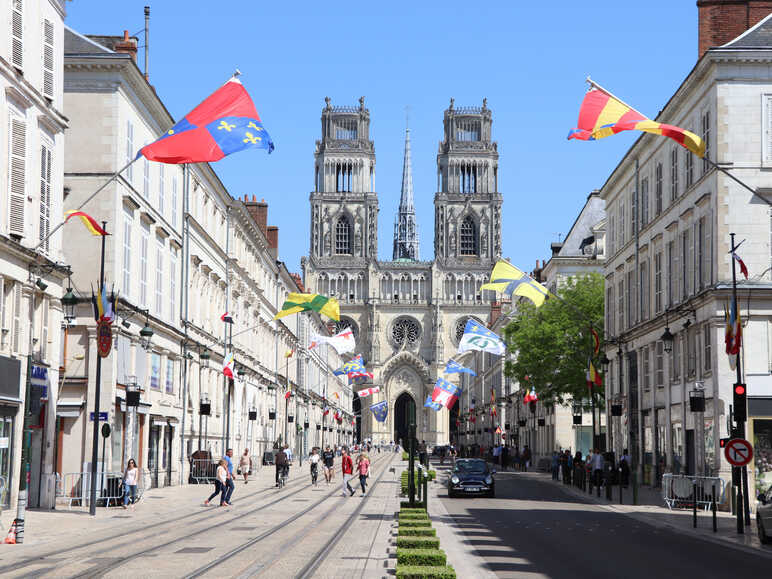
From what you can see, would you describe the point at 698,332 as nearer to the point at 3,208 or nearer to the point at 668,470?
the point at 668,470

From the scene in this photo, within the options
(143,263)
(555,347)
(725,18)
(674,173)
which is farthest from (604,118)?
(555,347)

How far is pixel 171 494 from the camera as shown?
40.0m

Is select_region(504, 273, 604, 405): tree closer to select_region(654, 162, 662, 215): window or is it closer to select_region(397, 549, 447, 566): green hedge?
select_region(654, 162, 662, 215): window

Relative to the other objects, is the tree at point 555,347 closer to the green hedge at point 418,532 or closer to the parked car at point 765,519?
the parked car at point 765,519

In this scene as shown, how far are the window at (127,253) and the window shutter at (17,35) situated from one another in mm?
9471

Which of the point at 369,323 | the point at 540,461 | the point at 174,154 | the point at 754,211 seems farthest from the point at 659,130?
the point at 369,323

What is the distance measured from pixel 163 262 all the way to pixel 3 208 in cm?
1667

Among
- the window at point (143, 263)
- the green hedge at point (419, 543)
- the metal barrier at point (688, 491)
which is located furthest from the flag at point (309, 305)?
the green hedge at point (419, 543)

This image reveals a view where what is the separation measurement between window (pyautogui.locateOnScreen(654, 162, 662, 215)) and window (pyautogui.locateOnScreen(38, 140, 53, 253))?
991 inches

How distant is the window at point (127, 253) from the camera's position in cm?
3666

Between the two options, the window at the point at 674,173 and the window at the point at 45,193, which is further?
the window at the point at 674,173

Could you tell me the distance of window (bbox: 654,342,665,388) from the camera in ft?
146

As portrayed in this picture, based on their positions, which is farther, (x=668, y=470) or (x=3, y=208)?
(x=668, y=470)

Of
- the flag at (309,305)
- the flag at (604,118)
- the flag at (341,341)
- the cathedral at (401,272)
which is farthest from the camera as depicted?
the cathedral at (401,272)
